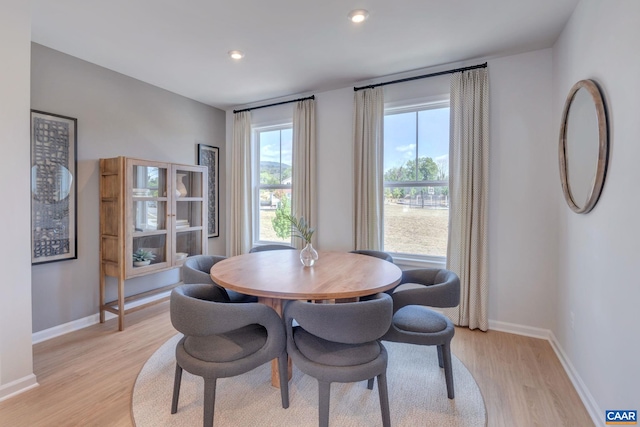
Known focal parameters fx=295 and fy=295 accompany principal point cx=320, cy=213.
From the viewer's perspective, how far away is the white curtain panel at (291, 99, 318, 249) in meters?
3.72

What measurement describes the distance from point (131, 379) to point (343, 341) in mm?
1693

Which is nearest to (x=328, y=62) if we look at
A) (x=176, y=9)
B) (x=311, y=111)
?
(x=311, y=111)

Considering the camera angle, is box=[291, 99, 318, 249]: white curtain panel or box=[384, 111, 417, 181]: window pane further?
box=[291, 99, 318, 249]: white curtain panel

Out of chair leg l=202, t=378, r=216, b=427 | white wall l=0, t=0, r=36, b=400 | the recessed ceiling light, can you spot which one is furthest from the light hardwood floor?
the recessed ceiling light

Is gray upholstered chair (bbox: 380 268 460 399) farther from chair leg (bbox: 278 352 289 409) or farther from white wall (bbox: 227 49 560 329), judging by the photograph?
white wall (bbox: 227 49 560 329)

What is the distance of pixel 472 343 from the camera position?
267cm

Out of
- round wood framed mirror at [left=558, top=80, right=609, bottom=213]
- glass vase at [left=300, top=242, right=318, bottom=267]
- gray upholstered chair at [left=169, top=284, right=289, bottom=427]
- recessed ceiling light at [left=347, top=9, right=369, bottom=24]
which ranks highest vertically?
recessed ceiling light at [left=347, top=9, right=369, bottom=24]

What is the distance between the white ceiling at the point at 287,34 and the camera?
2104 mm

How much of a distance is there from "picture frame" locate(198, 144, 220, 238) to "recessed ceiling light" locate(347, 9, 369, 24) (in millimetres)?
2803

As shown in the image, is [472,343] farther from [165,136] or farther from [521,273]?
[165,136]

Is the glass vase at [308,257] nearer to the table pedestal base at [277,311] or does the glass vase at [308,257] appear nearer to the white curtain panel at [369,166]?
the table pedestal base at [277,311]

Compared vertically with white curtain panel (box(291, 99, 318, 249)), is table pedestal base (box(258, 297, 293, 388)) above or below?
below

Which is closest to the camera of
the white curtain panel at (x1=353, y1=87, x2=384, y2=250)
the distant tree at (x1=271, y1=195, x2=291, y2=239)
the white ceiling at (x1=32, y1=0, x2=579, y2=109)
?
the white ceiling at (x1=32, y1=0, x2=579, y2=109)

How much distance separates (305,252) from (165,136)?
2.64m
